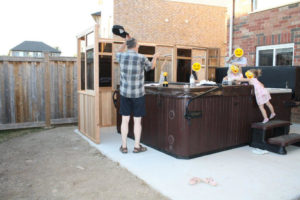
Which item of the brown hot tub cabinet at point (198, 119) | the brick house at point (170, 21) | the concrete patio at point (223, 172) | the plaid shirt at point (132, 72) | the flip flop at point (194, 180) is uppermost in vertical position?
the brick house at point (170, 21)

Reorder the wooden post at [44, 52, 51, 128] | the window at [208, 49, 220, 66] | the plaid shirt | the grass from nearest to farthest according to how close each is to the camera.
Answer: the plaid shirt, the grass, the wooden post at [44, 52, 51, 128], the window at [208, 49, 220, 66]

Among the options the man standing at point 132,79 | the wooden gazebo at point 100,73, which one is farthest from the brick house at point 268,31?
the man standing at point 132,79

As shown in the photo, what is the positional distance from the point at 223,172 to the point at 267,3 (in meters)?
5.71

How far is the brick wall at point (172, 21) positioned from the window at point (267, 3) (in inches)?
345

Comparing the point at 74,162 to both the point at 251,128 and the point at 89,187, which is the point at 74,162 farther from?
the point at 251,128

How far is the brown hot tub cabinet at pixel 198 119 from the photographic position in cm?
373

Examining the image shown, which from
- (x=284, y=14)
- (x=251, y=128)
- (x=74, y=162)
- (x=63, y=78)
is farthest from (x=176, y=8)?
(x=74, y=162)

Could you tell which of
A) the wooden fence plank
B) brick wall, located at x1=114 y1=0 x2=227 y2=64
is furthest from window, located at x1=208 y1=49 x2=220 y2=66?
brick wall, located at x1=114 y1=0 x2=227 y2=64

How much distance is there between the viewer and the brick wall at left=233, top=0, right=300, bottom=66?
6398 millimetres

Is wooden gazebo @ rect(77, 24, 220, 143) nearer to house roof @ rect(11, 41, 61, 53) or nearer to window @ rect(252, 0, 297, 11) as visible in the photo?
window @ rect(252, 0, 297, 11)

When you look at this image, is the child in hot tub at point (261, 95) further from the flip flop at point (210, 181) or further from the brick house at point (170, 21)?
the brick house at point (170, 21)

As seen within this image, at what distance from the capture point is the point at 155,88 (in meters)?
4.21

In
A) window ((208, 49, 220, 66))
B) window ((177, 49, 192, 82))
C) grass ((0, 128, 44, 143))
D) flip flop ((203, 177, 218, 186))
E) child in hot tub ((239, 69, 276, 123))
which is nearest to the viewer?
flip flop ((203, 177, 218, 186))

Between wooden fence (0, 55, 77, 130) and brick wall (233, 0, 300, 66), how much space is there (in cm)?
491
